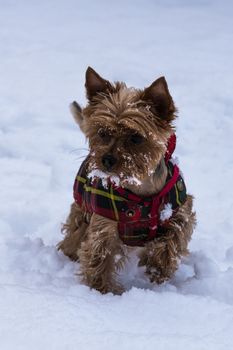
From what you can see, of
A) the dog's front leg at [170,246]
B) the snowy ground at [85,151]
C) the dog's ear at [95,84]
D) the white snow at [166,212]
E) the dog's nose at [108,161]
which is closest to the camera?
the snowy ground at [85,151]

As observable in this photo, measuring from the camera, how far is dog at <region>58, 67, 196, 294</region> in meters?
3.60

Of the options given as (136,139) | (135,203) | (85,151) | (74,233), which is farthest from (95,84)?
(85,151)

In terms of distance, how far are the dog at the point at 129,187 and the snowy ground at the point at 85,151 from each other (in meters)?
0.24

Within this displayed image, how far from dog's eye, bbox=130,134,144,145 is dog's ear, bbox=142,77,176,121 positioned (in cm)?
20

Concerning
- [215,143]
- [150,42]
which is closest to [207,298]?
[215,143]

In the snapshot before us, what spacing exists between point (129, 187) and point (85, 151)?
2839 mm

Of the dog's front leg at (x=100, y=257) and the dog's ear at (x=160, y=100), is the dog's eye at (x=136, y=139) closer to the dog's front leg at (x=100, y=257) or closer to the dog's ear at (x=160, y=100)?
the dog's ear at (x=160, y=100)

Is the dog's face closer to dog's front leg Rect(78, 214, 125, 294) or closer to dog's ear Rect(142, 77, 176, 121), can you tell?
dog's ear Rect(142, 77, 176, 121)

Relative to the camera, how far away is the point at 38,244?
4719mm

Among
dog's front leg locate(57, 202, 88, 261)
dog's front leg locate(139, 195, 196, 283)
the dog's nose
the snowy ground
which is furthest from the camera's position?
dog's front leg locate(57, 202, 88, 261)

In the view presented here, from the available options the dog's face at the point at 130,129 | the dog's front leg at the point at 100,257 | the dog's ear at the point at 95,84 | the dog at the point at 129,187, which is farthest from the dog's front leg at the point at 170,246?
the dog's ear at the point at 95,84

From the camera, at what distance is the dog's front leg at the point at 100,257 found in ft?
13.3

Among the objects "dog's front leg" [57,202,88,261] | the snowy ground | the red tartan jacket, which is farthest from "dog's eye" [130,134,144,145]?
"dog's front leg" [57,202,88,261]

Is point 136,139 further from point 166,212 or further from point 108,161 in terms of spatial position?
point 166,212
